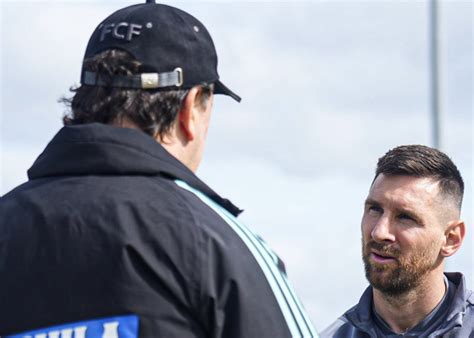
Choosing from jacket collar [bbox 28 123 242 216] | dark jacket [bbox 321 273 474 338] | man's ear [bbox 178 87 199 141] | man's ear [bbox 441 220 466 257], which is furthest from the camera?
man's ear [bbox 441 220 466 257]

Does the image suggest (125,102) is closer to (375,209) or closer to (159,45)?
(159,45)

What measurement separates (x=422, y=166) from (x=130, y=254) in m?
3.01

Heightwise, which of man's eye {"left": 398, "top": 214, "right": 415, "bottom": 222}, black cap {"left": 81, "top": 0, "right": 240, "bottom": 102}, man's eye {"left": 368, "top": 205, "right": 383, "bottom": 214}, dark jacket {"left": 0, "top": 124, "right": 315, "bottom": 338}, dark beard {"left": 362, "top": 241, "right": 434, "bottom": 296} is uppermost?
black cap {"left": 81, "top": 0, "right": 240, "bottom": 102}

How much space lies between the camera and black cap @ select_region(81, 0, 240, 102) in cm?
243

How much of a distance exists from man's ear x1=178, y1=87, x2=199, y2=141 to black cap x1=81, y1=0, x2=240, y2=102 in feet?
0.12

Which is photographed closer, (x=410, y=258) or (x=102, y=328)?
(x=102, y=328)

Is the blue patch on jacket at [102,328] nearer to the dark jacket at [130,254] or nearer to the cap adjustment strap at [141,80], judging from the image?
the dark jacket at [130,254]

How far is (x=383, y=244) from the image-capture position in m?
4.68

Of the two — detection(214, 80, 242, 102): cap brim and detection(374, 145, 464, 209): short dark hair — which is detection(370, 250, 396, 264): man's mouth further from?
detection(214, 80, 242, 102): cap brim

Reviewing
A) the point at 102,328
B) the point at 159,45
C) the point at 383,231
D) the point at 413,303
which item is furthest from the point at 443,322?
the point at 102,328

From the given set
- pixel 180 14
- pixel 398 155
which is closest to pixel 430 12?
pixel 398 155

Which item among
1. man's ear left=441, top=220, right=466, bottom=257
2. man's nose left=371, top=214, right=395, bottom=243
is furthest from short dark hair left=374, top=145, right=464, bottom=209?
man's nose left=371, top=214, right=395, bottom=243

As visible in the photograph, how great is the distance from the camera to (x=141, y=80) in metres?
2.40

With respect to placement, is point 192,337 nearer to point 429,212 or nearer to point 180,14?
point 180,14
